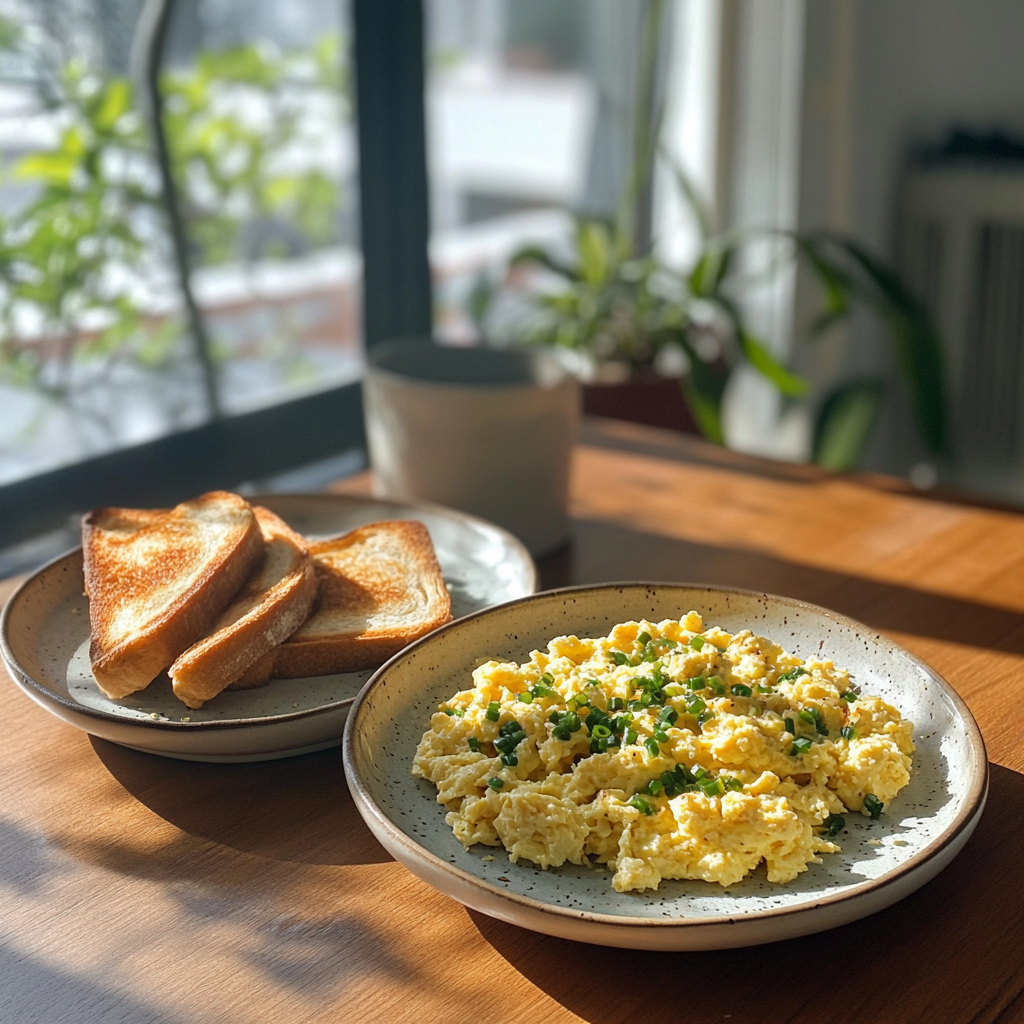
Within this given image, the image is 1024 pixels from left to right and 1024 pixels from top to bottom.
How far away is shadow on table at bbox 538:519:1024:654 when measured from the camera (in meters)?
1.05

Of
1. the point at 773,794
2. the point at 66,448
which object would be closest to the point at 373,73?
the point at 66,448

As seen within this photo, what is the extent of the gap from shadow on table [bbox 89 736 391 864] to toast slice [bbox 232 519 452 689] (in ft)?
0.23

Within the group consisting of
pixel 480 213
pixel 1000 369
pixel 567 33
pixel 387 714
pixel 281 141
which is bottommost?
pixel 1000 369

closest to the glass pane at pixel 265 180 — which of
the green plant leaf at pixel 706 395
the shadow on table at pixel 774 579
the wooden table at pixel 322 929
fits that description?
the green plant leaf at pixel 706 395

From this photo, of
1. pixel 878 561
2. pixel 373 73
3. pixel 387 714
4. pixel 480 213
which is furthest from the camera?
pixel 480 213

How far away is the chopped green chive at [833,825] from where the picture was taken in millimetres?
674

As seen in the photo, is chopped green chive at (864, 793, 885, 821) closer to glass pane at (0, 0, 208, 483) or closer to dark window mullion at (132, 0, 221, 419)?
glass pane at (0, 0, 208, 483)

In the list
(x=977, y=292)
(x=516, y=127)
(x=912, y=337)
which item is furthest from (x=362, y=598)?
(x=977, y=292)

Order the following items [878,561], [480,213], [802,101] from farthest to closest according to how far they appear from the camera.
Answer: [480,213]
[802,101]
[878,561]

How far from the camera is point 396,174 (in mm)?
1905

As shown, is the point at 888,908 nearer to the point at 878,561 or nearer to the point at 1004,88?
the point at 878,561

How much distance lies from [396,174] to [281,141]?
21 centimetres

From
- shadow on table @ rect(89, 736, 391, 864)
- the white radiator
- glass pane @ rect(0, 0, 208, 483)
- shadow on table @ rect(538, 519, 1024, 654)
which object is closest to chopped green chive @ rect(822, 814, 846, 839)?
shadow on table @ rect(89, 736, 391, 864)

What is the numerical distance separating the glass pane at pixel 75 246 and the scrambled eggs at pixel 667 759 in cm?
106
